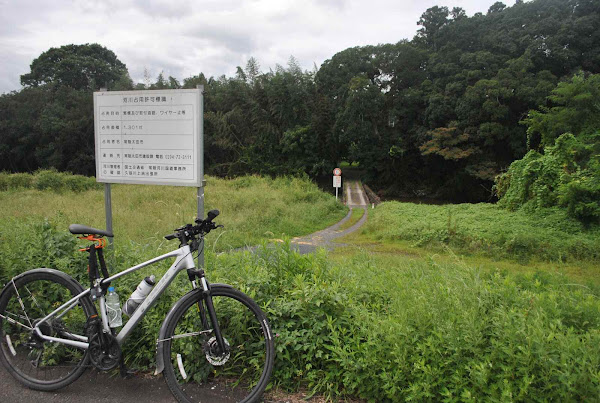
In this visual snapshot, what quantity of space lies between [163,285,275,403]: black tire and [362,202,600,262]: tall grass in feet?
30.1

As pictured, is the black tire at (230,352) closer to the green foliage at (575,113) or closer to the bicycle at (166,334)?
the bicycle at (166,334)

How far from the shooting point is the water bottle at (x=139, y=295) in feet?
7.93

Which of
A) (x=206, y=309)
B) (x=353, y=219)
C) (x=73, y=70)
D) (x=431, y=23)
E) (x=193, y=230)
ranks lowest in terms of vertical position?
(x=353, y=219)

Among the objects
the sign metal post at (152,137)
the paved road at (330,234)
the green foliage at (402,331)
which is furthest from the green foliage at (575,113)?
the sign metal post at (152,137)

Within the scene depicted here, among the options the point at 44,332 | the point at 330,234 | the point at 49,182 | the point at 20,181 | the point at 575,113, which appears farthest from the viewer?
the point at 20,181

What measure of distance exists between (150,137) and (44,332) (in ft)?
5.52

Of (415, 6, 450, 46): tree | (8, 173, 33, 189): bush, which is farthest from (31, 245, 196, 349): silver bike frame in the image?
(415, 6, 450, 46): tree

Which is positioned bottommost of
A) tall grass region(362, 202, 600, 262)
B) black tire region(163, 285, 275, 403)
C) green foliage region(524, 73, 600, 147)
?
tall grass region(362, 202, 600, 262)

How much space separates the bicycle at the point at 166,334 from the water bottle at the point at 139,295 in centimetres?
6

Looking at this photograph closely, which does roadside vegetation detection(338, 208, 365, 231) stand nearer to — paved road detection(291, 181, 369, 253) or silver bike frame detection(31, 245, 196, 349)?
paved road detection(291, 181, 369, 253)

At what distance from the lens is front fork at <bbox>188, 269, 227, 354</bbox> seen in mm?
2254

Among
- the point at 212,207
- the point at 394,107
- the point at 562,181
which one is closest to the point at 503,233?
the point at 562,181

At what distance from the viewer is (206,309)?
90.4 inches

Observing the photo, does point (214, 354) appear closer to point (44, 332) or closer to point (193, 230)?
point (193, 230)
